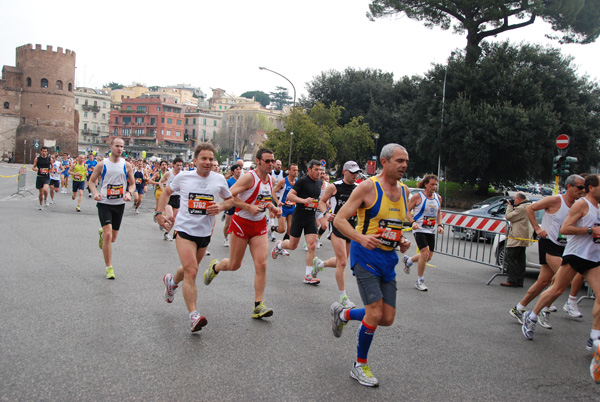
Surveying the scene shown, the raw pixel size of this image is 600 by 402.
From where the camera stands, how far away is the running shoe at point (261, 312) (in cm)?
580

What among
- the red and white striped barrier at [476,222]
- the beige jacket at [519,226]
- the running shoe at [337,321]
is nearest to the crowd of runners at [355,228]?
the running shoe at [337,321]

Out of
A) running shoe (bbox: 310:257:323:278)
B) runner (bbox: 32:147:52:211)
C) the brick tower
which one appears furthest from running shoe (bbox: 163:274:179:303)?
the brick tower

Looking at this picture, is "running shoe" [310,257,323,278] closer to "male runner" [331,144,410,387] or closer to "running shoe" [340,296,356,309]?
"running shoe" [340,296,356,309]

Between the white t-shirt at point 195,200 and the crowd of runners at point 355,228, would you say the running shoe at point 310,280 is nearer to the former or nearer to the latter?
the crowd of runners at point 355,228

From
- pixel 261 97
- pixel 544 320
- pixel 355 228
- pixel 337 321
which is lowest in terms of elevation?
pixel 544 320

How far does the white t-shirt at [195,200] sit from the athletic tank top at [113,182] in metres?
2.53

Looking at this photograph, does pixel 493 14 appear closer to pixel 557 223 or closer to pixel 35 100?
pixel 557 223

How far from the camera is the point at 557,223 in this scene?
250 inches

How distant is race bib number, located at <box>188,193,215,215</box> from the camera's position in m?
5.57

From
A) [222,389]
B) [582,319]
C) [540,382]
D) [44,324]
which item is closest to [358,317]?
[222,389]

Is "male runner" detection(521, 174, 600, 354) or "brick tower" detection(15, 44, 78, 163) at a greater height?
"brick tower" detection(15, 44, 78, 163)

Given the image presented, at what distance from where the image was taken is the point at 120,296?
6.55 meters

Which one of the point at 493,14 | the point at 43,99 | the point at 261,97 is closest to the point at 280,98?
the point at 261,97

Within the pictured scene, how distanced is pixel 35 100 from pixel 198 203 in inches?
3557
